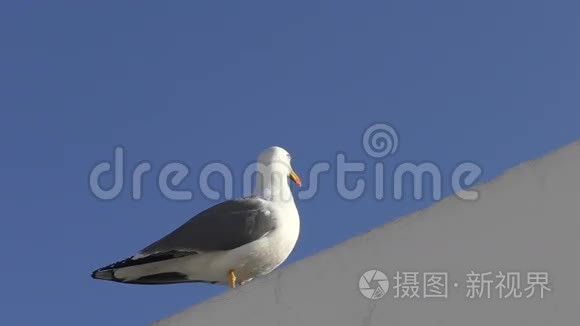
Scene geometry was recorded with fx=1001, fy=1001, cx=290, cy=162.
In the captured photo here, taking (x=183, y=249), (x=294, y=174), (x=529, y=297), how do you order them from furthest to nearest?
(x=294, y=174) → (x=183, y=249) → (x=529, y=297)

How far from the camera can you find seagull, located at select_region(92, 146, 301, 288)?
6.54 m

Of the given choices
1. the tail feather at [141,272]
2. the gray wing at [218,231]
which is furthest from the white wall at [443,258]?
the tail feather at [141,272]

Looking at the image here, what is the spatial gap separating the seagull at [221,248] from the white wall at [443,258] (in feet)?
5.64

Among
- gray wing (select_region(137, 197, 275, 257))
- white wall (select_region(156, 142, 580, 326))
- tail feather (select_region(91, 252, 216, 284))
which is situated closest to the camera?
white wall (select_region(156, 142, 580, 326))

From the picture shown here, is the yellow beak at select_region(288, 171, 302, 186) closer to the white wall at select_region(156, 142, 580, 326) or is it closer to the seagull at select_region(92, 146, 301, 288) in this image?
the seagull at select_region(92, 146, 301, 288)

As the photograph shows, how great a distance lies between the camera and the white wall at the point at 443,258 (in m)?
4.63

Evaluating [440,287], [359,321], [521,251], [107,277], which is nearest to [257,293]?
[359,321]

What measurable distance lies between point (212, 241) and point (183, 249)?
0.20 m

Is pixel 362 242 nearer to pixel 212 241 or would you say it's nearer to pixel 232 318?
pixel 232 318

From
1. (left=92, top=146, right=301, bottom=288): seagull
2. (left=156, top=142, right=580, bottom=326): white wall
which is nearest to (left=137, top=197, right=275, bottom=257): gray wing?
(left=92, top=146, right=301, bottom=288): seagull

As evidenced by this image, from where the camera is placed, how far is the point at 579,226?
4.66 meters

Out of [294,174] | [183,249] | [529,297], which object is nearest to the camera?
[529,297]

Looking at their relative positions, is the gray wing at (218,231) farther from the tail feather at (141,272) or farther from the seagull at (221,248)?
the tail feather at (141,272)

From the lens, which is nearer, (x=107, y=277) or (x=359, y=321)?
(x=359, y=321)
